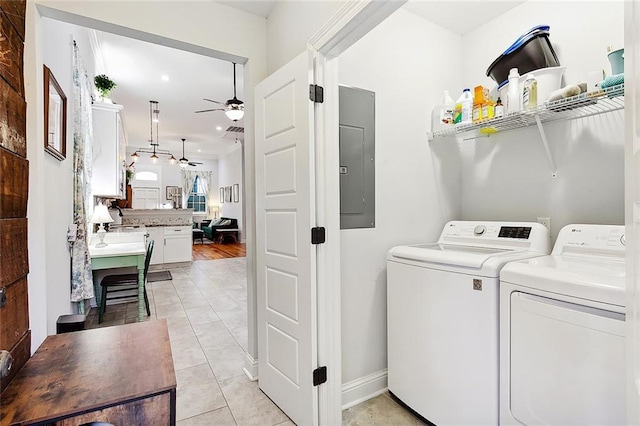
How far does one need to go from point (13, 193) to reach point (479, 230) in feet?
7.55

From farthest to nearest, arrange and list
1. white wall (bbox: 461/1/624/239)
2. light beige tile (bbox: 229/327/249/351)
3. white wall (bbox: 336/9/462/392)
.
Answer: light beige tile (bbox: 229/327/249/351), white wall (bbox: 336/9/462/392), white wall (bbox: 461/1/624/239)

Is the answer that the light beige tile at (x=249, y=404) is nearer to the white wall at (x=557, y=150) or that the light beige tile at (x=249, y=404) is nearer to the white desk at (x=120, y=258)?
the white desk at (x=120, y=258)

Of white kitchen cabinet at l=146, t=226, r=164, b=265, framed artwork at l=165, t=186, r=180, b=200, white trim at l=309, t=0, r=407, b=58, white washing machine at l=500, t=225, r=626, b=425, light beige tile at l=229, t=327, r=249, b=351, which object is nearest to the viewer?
white washing machine at l=500, t=225, r=626, b=425

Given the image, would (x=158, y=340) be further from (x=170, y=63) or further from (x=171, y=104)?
(x=171, y=104)

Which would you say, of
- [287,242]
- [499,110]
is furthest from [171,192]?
[499,110]

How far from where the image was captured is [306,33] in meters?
1.85

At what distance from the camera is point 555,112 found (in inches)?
69.4

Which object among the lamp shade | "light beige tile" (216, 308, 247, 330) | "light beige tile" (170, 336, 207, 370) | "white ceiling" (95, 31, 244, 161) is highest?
"white ceiling" (95, 31, 244, 161)

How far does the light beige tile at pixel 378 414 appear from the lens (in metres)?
1.84

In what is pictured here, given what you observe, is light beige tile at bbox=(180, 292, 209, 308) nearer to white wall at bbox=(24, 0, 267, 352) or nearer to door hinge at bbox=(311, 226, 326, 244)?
white wall at bbox=(24, 0, 267, 352)

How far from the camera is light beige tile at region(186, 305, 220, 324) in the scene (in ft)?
11.5

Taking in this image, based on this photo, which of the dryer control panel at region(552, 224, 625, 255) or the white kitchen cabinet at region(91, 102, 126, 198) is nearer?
the dryer control panel at region(552, 224, 625, 255)

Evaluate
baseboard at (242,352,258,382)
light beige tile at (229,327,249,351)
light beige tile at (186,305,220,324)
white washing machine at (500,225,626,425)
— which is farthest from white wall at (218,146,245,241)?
white washing machine at (500,225,626,425)

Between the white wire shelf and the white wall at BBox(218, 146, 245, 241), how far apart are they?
27.9 ft
